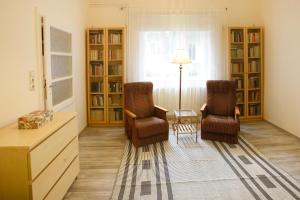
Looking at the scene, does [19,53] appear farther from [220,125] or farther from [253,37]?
[253,37]

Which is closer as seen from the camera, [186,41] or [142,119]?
[142,119]

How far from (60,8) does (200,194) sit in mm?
3277

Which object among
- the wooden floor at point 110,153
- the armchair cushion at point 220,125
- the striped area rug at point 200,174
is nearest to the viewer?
the striped area rug at point 200,174

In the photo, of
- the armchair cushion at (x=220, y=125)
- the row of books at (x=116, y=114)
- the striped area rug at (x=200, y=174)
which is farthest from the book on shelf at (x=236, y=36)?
the row of books at (x=116, y=114)

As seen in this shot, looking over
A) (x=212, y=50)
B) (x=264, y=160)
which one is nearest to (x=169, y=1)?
(x=212, y=50)

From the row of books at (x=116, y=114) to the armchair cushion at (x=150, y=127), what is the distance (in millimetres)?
1288

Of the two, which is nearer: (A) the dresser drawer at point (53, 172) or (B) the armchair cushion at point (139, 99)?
(A) the dresser drawer at point (53, 172)

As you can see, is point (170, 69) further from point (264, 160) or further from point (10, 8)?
point (10, 8)

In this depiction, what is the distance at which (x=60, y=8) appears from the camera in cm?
435

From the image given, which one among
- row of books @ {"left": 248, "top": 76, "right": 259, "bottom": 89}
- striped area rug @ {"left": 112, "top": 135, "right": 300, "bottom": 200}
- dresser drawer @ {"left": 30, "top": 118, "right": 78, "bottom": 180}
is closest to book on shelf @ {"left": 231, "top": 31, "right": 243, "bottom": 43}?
row of books @ {"left": 248, "top": 76, "right": 259, "bottom": 89}

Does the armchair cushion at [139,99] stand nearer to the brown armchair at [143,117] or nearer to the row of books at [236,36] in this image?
the brown armchair at [143,117]

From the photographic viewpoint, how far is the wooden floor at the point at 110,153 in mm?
3215

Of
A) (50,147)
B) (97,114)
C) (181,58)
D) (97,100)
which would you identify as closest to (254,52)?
(181,58)

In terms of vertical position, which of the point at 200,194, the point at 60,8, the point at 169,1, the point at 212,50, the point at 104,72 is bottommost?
the point at 200,194
